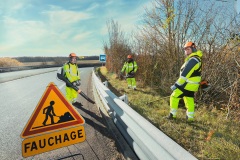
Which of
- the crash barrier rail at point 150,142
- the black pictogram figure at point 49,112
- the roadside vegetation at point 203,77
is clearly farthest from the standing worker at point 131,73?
the black pictogram figure at point 49,112

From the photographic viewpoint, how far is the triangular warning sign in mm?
2955

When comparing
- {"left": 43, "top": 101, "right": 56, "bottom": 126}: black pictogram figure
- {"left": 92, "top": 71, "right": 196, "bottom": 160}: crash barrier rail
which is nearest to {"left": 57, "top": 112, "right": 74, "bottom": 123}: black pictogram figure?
{"left": 43, "top": 101, "right": 56, "bottom": 126}: black pictogram figure

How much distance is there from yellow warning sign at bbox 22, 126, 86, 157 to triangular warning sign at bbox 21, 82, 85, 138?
7 centimetres

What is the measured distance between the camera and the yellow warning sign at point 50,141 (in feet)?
9.27

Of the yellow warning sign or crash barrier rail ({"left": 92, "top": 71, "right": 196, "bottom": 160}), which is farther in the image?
the yellow warning sign

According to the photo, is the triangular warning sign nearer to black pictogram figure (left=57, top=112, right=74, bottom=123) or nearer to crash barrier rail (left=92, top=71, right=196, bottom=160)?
black pictogram figure (left=57, top=112, right=74, bottom=123)

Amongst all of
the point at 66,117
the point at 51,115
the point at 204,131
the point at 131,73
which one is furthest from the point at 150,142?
the point at 131,73

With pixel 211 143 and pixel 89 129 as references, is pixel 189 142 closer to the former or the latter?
pixel 211 143

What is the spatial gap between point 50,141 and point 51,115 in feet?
1.14

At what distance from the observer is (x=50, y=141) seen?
2.99 meters

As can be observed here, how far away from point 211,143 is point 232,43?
303 cm

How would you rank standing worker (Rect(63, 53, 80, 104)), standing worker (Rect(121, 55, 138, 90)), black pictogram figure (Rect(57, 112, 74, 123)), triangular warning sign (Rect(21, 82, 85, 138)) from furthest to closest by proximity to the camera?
1. standing worker (Rect(121, 55, 138, 90))
2. standing worker (Rect(63, 53, 80, 104))
3. black pictogram figure (Rect(57, 112, 74, 123))
4. triangular warning sign (Rect(21, 82, 85, 138))

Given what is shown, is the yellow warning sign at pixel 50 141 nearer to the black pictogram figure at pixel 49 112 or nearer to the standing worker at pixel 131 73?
the black pictogram figure at pixel 49 112

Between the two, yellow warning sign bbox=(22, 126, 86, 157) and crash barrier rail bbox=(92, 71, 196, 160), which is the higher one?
crash barrier rail bbox=(92, 71, 196, 160)
